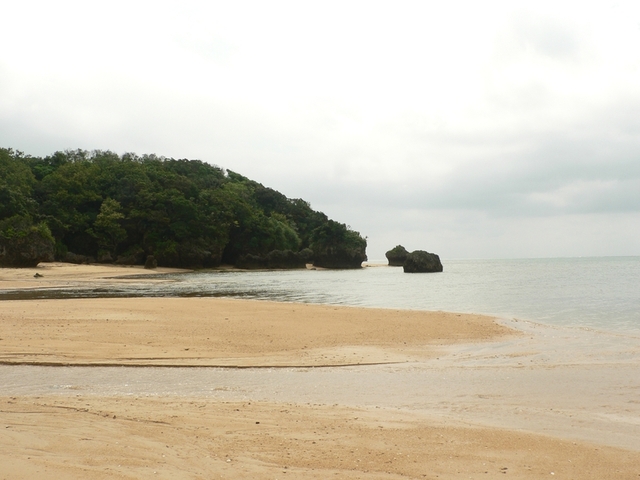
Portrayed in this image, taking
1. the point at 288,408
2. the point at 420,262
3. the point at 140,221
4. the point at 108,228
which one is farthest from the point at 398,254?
the point at 288,408

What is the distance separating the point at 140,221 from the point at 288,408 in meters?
71.1

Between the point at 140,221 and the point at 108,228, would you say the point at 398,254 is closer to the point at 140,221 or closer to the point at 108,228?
the point at 140,221

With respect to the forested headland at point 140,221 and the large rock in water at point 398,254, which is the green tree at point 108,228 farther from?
the large rock in water at point 398,254

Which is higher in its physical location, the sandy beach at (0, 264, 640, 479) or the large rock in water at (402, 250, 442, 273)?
the large rock in water at (402, 250, 442, 273)

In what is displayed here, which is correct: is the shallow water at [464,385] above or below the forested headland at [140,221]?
below

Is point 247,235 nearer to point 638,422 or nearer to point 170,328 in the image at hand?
point 170,328

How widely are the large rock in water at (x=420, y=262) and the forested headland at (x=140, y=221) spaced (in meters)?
25.4

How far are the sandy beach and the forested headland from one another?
4363 centimetres

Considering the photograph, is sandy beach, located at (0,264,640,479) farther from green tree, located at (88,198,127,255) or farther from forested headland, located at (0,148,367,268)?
green tree, located at (88,198,127,255)

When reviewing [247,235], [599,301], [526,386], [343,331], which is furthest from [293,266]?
[526,386]

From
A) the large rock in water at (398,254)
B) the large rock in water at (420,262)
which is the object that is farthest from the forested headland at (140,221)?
the large rock in water at (420,262)

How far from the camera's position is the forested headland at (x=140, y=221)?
56.9 meters

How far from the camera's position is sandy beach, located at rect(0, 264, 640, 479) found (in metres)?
4.83

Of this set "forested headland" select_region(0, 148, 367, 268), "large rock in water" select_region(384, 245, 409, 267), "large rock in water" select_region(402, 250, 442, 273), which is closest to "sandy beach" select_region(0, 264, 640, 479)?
"forested headland" select_region(0, 148, 367, 268)
